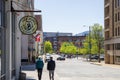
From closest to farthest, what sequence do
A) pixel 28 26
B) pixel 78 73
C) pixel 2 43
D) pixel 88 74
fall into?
pixel 28 26 < pixel 2 43 < pixel 88 74 < pixel 78 73

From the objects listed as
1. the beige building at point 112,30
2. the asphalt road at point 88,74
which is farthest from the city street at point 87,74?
the beige building at point 112,30

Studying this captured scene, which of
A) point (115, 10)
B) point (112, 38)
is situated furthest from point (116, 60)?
point (115, 10)

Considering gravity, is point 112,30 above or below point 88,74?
above

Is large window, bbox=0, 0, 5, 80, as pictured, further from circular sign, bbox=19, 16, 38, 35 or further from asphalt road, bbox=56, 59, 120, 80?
asphalt road, bbox=56, 59, 120, 80

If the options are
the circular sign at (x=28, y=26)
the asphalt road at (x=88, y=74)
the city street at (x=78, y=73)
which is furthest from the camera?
the asphalt road at (x=88, y=74)

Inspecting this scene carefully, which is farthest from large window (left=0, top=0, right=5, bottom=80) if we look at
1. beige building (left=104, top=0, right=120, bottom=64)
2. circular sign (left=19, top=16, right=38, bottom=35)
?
beige building (left=104, top=0, right=120, bottom=64)

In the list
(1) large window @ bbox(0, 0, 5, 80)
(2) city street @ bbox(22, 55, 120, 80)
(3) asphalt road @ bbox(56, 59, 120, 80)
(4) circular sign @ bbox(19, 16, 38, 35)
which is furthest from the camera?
(3) asphalt road @ bbox(56, 59, 120, 80)

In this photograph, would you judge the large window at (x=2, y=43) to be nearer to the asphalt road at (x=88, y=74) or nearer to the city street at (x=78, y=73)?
the city street at (x=78, y=73)

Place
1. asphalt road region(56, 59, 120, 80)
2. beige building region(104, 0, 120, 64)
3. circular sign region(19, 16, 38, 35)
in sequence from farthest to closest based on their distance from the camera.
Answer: beige building region(104, 0, 120, 64) < asphalt road region(56, 59, 120, 80) < circular sign region(19, 16, 38, 35)

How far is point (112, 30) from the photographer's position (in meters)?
77.8

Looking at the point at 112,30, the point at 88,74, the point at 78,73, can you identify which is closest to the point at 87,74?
the point at 88,74

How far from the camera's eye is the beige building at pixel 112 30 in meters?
73.9

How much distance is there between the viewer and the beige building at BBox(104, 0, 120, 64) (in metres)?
73.9

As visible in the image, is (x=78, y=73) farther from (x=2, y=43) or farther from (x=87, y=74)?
(x=2, y=43)
